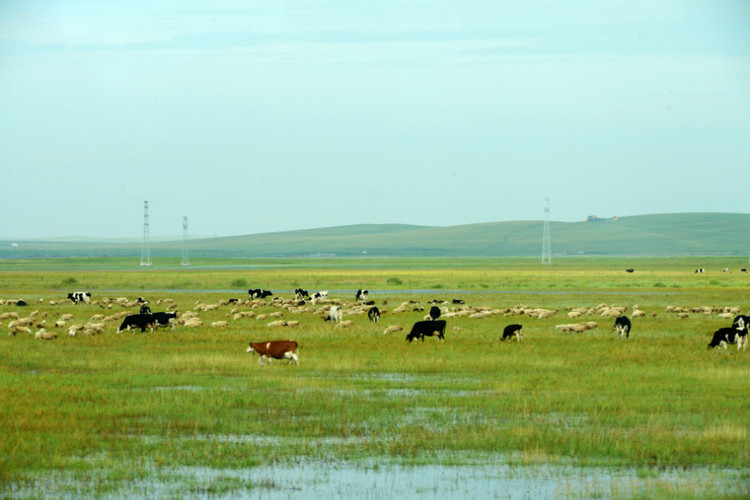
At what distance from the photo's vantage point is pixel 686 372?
22359 mm

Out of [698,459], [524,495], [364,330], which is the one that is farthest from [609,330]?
[524,495]

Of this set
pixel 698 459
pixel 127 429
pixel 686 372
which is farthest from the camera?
pixel 686 372

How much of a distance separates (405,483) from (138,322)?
22939mm

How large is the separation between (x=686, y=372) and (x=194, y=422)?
481 inches

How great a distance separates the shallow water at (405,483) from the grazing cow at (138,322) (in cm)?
2111

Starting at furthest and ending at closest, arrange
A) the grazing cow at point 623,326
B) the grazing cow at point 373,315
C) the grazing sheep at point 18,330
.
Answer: the grazing cow at point 373,315 < the grazing sheep at point 18,330 < the grazing cow at point 623,326

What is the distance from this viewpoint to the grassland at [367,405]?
13.8 meters

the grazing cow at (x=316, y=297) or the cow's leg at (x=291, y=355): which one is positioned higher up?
the cow's leg at (x=291, y=355)

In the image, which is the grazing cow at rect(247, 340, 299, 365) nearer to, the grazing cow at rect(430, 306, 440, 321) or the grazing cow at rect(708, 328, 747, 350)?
the grazing cow at rect(708, 328, 747, 350)

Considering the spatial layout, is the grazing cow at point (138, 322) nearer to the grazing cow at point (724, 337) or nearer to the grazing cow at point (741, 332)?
the grazing cow at point (724, 337)

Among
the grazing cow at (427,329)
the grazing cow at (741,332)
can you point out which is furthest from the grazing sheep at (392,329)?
the grazing cow at (741,332)

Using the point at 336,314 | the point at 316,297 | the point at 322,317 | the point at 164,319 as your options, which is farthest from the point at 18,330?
the point at 316,297

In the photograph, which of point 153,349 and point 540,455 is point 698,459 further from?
point 153,349

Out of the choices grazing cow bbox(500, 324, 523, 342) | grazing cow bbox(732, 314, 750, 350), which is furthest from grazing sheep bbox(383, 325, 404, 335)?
grazing cow bbox(732, 314, 750, 350)
